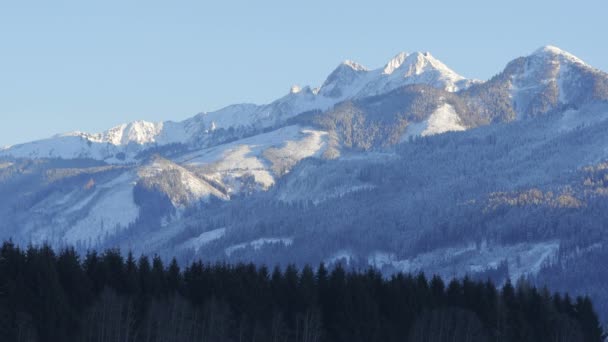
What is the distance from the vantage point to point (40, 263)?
502 feet

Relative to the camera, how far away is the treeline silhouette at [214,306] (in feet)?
499

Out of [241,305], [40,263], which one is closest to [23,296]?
[40,263]

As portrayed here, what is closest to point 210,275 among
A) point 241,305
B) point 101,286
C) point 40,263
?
point 241,305

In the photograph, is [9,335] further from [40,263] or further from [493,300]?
[493,300]

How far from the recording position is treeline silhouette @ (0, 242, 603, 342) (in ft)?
499

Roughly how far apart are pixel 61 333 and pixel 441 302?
58.5 metres

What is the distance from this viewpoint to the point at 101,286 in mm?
165375

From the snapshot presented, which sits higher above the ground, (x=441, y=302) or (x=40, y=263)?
(x=40, y=263)

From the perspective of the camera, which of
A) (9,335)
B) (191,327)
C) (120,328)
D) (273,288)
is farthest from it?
(273,288)

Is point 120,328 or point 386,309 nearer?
point 120,328

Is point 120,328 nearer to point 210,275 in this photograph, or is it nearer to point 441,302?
point 210,275

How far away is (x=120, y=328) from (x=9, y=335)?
13.8 meters

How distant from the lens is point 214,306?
170 meters

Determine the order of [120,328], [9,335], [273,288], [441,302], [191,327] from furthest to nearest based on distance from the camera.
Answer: [441,302] → [273,288] → [191,327] → [120,328] → [9,335]
